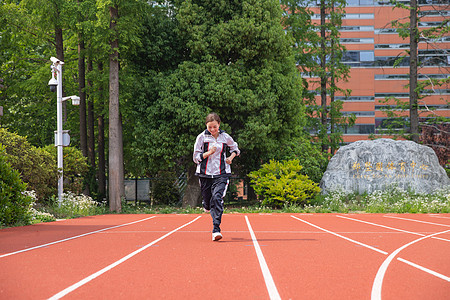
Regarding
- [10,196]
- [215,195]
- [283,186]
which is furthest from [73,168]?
[215,195]

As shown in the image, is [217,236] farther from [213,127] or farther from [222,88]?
[222,88]

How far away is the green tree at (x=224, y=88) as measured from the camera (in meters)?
19.5

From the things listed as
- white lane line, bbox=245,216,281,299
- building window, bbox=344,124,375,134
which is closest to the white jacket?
white lane line, bbox=245,216,281,299

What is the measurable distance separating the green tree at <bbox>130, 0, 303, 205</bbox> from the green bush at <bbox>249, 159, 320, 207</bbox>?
132cm

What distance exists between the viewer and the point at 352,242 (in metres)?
8.07

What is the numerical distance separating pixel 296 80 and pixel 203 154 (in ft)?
51.9

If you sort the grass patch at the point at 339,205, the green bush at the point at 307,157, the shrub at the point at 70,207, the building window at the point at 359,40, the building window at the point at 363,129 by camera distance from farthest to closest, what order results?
1. the building window at the point at 359,40
2. the building window at the point at 363,129
3. the green bush at the point at 307,157
4. the grass patch at the point at 339,205
5. the shrub at the point at 70,207

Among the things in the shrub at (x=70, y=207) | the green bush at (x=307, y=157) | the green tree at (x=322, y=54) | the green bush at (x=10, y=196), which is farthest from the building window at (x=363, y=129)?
the green bush at (x=10, y=196)

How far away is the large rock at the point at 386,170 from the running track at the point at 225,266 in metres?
11.3

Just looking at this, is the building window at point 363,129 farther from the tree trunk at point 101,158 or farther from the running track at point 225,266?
the running track at point 225,266

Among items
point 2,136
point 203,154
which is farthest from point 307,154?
point 203,154

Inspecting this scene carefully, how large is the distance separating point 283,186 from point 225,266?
13.2 m

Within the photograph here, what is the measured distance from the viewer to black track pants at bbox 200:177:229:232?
787 cm

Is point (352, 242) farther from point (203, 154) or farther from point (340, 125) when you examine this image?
point (340, 125)
